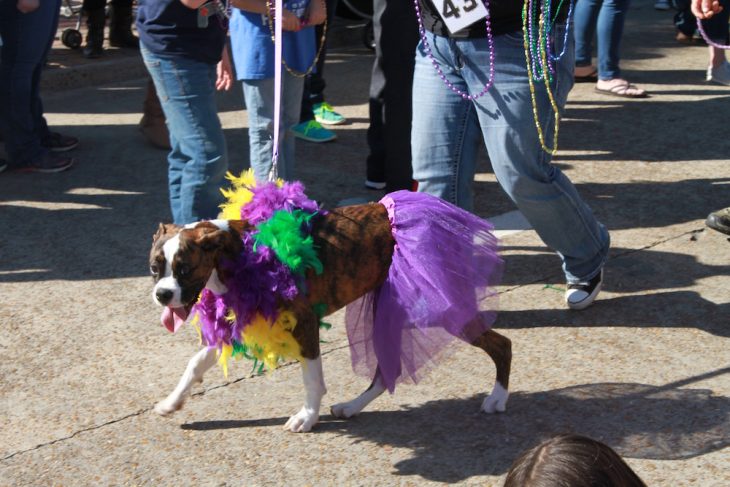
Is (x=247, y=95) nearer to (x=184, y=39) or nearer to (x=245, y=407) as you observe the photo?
(x=184, y=39)

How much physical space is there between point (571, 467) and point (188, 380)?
2.19m

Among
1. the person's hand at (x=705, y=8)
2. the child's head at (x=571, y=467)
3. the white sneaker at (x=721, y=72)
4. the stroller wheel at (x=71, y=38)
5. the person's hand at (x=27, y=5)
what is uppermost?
the person's hand at (x=705, y=8)

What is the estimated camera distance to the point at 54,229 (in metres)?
5.74

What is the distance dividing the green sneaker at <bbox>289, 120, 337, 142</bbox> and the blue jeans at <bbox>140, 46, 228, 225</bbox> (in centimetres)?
216

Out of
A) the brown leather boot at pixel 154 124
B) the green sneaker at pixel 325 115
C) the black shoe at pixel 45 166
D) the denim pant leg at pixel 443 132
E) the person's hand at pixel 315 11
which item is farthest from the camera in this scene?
the green sneaker at pixel 325 115

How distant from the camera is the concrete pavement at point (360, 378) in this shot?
3568mm

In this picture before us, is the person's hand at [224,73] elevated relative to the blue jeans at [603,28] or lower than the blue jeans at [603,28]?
elevated

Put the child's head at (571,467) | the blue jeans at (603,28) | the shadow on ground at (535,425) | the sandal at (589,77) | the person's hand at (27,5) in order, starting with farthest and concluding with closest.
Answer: the sandal at (589,77)
the blue jeans at (603,28)
the person's hand at (27,5)
the shadow on ground at (535,425)
the child's head at (571,467)

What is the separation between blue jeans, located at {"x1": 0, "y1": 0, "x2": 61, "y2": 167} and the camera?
20.9 ft

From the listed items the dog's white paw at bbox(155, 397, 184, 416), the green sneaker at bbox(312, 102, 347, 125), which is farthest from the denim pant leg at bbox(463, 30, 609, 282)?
the green sneaker at bbox(312, 102, 347, 125)

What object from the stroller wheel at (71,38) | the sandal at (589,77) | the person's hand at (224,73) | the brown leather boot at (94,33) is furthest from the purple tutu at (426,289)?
the stroller wheel at (71,38)

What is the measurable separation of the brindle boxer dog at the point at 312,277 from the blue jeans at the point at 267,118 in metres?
1.53

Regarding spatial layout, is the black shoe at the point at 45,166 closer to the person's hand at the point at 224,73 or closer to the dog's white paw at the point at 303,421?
the person's hand at the point at 224,73

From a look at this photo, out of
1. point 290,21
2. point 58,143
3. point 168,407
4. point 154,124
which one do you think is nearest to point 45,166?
point 58,143
